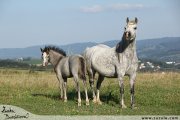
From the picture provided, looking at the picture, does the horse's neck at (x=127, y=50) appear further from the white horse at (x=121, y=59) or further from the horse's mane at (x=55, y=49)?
the horse's mane at (x=55, y=49)

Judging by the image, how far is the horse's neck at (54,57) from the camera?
60.2 ft

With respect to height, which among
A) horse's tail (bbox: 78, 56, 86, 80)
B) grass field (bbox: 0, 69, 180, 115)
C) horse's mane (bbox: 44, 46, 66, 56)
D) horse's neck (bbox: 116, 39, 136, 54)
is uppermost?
horse's neck (bbox: 116, 39, 136, 54)

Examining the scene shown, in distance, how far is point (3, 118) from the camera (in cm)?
1048

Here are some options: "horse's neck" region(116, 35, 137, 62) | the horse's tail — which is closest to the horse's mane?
the horse's tail

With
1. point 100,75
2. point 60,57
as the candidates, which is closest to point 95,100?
point 100,75

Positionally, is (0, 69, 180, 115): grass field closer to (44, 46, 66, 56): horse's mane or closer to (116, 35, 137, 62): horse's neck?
(116, 35, 137, 62): horse's neck

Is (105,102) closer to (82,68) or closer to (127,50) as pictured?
(82,68)

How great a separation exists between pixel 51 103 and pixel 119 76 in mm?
2952

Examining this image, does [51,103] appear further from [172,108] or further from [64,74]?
[172,108]

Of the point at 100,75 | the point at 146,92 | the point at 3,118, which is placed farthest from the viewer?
the point at 146,92

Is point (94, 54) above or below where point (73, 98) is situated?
above

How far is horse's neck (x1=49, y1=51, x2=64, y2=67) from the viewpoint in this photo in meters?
18.3

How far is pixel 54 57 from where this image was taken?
18.5 m

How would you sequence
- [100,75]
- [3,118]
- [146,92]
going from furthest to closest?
[146,92]
[100,75]
[3,118]
